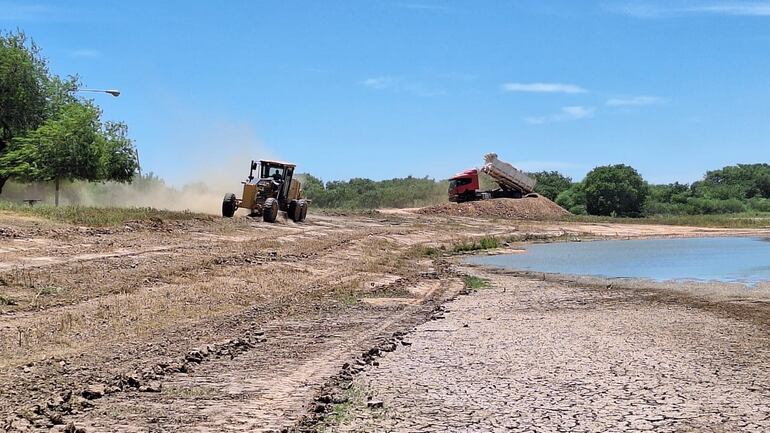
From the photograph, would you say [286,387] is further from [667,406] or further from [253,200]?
[253,200]

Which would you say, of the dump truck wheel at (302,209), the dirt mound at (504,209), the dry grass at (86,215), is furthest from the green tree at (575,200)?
the dry grass at (86,215)

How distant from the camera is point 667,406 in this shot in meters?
7.71

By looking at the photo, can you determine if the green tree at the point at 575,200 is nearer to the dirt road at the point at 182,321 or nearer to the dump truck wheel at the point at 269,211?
the dump truck wheel at the point at 269,211

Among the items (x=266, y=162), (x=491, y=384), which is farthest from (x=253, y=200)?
(x=491, y=384)

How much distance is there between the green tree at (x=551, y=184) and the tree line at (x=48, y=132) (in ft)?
183

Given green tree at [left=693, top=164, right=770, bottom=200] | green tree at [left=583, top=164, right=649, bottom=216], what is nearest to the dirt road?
green tree at [left=583, top=164, right=649, bottom=216]

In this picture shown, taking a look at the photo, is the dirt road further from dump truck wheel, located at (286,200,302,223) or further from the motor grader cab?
dump truck wheel, located at (286,200,302,223)

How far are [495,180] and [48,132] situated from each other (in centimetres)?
3396

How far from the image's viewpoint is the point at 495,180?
6088cm

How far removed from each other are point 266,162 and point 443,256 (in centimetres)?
938

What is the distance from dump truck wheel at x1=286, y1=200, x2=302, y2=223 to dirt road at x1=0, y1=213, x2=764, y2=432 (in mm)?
9370

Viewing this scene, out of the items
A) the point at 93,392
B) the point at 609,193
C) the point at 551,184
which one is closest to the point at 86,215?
the point at 93,392

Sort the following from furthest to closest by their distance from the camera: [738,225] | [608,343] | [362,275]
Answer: [738,225]
[362,275]
[608,343]

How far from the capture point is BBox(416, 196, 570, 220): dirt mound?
55475 millimetres
